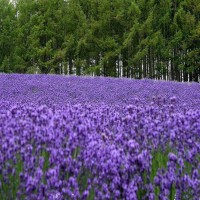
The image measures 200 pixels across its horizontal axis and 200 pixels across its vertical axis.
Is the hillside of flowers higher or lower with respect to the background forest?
lower

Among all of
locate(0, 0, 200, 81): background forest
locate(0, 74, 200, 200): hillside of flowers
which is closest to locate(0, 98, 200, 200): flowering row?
locate(0, 74, 200, 200): hillside of flowers

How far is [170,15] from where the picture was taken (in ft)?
85.6

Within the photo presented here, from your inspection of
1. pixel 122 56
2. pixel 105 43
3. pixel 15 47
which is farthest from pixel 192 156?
pixel 15 47

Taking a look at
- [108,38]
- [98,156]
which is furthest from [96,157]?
[108,38]

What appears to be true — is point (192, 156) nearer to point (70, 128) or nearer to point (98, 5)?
point (70, 128)

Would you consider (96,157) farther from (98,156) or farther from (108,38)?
A: (108,38)

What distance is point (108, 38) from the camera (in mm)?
24094

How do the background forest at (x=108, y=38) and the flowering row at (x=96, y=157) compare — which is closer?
the flowering row at (x=96, y=157)

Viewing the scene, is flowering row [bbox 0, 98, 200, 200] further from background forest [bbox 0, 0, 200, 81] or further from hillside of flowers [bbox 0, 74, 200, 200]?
background forest [bbox 0, 0, 200, 81]

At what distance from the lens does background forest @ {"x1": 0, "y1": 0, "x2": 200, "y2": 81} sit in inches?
951

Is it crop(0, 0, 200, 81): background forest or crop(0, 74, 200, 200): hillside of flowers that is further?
crop(0, 0, 200, 81): background forest

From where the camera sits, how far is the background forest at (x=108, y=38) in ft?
79.3

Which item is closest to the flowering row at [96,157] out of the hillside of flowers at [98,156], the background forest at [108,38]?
the hillside of flowers at [98,156]

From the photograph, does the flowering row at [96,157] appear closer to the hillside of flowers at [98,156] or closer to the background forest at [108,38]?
the hillside of flowers at [98,156]
